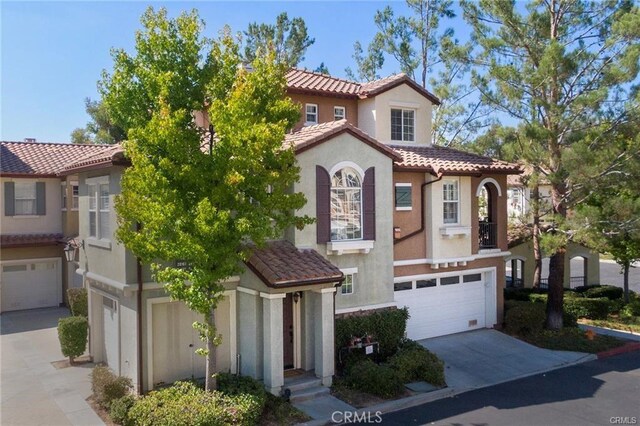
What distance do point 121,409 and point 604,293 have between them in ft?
71.0

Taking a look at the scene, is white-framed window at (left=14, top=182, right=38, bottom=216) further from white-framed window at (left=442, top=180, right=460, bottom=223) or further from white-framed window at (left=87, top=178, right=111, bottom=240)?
white-framed window at (left=442, top=180, right=460, bottom=223)

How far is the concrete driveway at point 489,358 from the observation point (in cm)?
1481

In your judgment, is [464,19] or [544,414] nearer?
[544,414]

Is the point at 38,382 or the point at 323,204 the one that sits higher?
the point at 323,204

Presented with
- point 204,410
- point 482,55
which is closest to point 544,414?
point 204,410

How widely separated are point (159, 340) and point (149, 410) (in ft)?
8.13

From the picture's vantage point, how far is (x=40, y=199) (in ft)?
76.9

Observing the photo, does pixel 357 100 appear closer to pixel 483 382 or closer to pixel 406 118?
pixel 406 118

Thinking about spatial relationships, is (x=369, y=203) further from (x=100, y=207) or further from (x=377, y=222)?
(x=100, y=207)

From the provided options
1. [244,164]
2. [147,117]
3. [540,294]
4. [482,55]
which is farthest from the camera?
[540,294]

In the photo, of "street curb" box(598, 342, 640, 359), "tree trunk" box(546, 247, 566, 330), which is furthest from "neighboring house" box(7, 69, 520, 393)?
"street curb" box(598, 342, 640, 359)

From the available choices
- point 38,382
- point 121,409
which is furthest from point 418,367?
point 38,382

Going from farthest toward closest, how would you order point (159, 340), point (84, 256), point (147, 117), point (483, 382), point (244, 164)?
point (84, 256), point (483, 382), point (159, 340), point (147, 117), point (244, 164)

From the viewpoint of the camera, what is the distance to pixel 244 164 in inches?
413
